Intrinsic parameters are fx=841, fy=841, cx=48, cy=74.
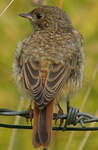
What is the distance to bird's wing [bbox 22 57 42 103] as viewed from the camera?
5.85 metres

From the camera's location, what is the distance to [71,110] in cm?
562

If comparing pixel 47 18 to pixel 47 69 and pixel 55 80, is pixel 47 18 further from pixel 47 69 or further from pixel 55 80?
pixel 55 80

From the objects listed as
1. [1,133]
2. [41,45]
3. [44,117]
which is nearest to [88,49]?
[1,133]

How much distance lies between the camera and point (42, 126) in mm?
5605

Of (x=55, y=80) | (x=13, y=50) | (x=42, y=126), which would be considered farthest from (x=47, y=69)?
(x=13, y=50)

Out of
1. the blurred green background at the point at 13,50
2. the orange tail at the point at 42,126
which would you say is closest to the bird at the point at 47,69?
the orange tail at the point at 42,126

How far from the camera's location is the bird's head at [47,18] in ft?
22.6

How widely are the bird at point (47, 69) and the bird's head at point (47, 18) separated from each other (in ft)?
0.05

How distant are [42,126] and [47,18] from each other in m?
1.56

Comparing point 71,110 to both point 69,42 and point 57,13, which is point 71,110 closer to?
point 69,42

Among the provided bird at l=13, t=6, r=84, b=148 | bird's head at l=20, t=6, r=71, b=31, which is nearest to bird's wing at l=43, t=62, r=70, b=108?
bird at l=13, t=6, r=84, b=148

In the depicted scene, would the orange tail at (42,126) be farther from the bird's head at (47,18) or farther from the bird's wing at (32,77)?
the bird's head at (47,18)

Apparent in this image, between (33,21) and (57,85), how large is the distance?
111 cm

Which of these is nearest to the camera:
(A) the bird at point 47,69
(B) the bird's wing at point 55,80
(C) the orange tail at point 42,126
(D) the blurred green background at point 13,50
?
(C) the orange tail at point 42,126
